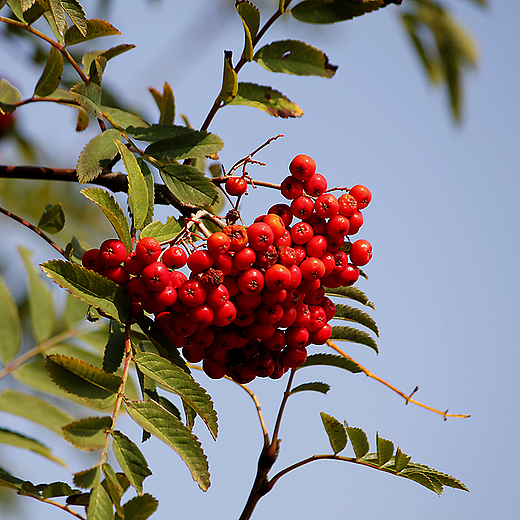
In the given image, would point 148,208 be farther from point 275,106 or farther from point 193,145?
point 275,106

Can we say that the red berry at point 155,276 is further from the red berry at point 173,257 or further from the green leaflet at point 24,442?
the green leaflet at point 24,442

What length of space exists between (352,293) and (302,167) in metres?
0.43

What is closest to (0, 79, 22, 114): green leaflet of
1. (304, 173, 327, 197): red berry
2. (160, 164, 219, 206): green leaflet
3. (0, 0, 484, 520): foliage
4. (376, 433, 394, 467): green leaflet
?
(0, 0, 484, 520): foliage

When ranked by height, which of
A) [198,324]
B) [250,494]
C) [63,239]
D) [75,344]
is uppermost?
[63,239]

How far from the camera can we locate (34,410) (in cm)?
129

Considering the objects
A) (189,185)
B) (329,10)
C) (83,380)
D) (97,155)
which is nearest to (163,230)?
(189,185)

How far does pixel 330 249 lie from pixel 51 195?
6.09 ft

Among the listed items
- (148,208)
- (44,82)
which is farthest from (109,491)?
(44,82)

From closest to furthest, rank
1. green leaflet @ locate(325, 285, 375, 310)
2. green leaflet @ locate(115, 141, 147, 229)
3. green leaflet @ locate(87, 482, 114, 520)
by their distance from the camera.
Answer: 1. green leaflet @ locate(87, 482, 114, 520)
2. green leaflet @ locate(115, 141, 147, 229)
3. green leaflet @ locate(325, 285, 375, 310)

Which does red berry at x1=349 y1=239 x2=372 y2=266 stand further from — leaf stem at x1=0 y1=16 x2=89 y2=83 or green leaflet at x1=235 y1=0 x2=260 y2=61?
leaf stem at x1=0 y1=16 x2=89 y2=83

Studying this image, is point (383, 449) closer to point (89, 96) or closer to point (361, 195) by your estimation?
point (361, 195)

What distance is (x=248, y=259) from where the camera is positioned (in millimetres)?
1224

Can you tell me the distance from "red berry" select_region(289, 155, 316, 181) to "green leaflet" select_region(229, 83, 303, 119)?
9.7 inches

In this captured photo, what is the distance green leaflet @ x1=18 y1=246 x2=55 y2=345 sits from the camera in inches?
64.9
